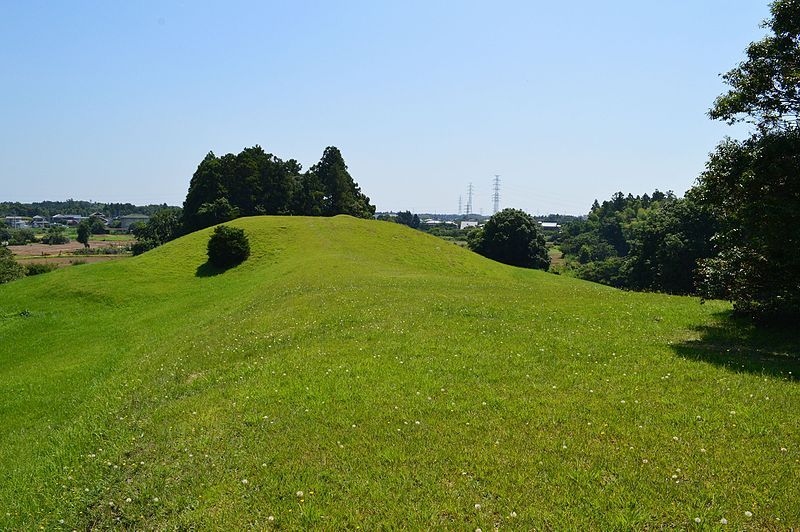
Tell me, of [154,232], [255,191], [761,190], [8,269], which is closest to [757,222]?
[761,190]

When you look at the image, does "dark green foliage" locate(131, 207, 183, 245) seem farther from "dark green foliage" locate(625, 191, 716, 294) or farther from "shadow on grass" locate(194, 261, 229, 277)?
"dark green foliage" locate(625, 191, 716, 294)

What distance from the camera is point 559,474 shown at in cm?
738

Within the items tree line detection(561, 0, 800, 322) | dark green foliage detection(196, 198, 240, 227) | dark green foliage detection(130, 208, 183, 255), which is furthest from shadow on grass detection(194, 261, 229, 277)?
dark green foliage detection(130, 208, 183, 255)

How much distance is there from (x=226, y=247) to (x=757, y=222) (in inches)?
1673

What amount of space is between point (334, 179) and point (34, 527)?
3524 inches

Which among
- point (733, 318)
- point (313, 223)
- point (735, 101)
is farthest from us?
point (313, 223)

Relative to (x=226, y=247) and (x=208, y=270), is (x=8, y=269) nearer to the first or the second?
(x=208, y=270)

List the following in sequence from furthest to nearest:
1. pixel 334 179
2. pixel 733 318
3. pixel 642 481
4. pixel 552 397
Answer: pixel 334 179 → pixel 733 318 → pixel 552 397 → pixel 642 481

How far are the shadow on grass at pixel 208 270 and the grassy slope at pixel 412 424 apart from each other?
23.1 metres

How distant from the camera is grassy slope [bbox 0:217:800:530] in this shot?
6.94 metres

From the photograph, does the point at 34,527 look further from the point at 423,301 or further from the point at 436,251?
the point at 436,251

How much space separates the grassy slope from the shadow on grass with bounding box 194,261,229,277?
909 inches

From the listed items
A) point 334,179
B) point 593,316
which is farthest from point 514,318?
point 334,179

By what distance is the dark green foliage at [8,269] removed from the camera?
7406cm
